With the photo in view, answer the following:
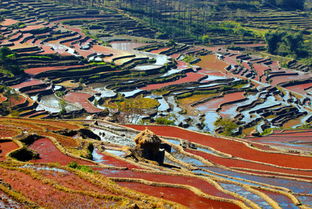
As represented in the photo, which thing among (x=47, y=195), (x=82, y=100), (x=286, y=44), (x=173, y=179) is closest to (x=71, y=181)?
(x=47, y=195)

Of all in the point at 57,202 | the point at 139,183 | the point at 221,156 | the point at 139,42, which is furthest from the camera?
the point at 139,42

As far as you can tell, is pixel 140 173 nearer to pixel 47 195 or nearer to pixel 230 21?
pixel 47 195

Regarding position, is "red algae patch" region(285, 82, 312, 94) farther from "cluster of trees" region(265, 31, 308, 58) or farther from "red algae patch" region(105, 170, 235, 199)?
"red algae patch" region(105, 170, 235, 199)

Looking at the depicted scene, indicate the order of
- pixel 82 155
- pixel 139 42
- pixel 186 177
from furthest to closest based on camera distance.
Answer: pixel 139 42, pixel 82 155, pixel 186 177

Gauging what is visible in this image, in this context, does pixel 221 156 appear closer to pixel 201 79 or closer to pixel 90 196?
pixel 90 196

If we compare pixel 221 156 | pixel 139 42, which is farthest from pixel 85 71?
pixel 221 156

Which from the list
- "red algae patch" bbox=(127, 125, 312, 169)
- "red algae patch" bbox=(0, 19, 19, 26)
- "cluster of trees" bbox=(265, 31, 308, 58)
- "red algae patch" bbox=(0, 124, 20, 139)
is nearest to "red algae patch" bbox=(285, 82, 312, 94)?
"cluster of trees" bbox=(265, 31, 308, 58)
